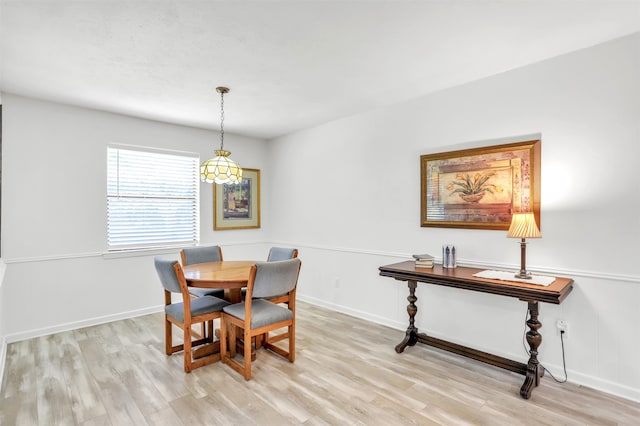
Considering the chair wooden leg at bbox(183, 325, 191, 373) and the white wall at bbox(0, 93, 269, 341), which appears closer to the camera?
the chair wooden leg at bbox(183, 325, 191, 373)

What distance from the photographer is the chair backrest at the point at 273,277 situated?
2594 mm

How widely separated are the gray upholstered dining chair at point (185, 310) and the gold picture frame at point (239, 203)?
1919 mm

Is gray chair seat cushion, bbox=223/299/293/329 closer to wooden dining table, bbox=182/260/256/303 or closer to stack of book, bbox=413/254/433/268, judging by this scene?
wooden dining table, bbox=182/260/256/303

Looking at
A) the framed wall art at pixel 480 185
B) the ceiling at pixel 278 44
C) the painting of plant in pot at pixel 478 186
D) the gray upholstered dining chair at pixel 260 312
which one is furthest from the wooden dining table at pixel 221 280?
the painting of plant in pot at pixel 478 186

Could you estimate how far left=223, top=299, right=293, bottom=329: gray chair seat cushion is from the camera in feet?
8.73

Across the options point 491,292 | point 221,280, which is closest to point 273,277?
point 221,280

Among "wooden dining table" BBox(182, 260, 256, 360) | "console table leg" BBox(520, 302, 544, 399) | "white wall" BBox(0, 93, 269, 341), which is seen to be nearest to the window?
"white wall" BBox(0, 93, 269, 341)

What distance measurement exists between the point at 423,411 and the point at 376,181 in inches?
93.1

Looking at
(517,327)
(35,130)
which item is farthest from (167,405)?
(35,130)

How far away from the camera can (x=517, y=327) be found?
2.81 metres

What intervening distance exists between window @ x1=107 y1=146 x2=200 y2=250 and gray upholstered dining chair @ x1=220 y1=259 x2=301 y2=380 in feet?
6.60

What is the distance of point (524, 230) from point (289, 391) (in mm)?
2066

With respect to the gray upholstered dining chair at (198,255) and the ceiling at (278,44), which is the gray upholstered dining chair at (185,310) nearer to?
the gray upholstered dining chair at (198,255)

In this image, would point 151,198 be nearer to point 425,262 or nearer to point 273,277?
point 273,277
